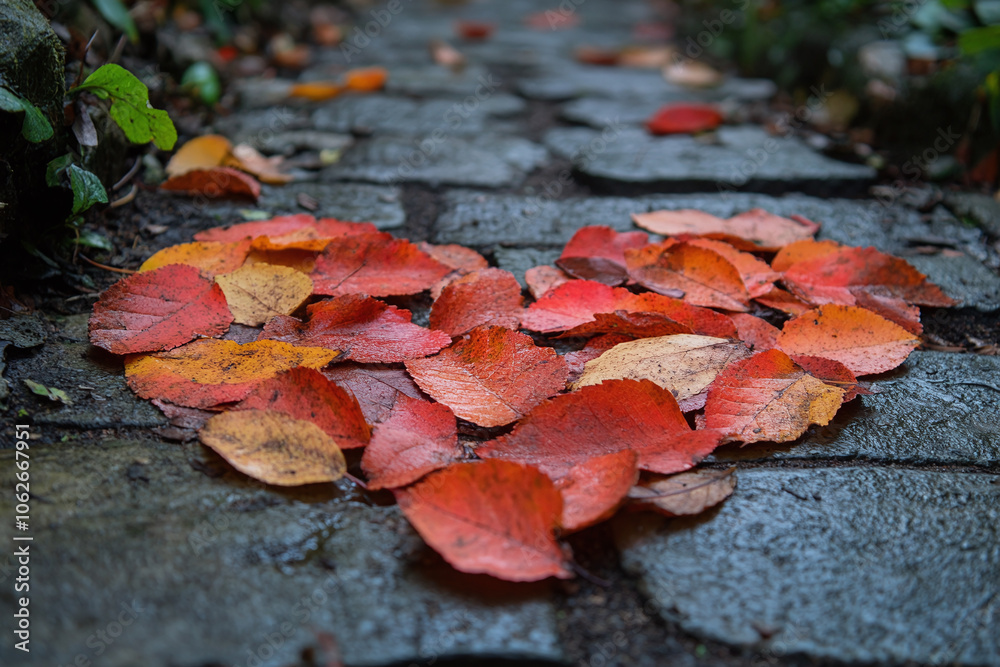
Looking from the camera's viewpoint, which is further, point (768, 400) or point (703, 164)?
point (703, 164)

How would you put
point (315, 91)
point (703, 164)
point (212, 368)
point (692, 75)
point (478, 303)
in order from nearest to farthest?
1. point (212, 368)
2. point (478, 303)
3. point (703, 164)
4. point (315, 91)
5. point (692, 75)

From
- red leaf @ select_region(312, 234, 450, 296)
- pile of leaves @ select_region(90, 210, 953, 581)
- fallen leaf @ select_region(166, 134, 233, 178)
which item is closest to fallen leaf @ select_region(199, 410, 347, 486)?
pile of leaves @ select_region(90, 210, 953, 581)

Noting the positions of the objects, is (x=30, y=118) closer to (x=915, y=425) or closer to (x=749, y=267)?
(x=749, y=267)

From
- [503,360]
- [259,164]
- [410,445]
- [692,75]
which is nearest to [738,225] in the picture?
[503,360]

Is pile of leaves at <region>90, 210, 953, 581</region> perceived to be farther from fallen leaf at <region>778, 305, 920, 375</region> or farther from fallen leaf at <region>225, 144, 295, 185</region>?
fallen leaf at <region>225, 144, 295, 185</region>

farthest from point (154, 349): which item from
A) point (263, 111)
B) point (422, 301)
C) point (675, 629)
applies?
point (263, 111)

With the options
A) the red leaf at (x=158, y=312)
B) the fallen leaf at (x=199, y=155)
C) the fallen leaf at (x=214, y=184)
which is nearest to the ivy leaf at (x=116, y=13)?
the fallen leaf at (x=199, y=155)
